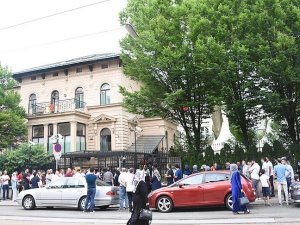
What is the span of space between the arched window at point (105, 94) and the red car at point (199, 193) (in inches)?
918

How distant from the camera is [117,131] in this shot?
36375 millimetres

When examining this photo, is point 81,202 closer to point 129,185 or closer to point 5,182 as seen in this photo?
point 129,185

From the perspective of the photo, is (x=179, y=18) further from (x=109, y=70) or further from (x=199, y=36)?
(x=109, y=70)

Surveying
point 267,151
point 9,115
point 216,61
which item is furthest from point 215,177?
point 9,115

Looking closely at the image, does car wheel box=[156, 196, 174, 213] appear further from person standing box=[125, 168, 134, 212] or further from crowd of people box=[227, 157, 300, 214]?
crowd of people box=[227, 157, 300, 214]

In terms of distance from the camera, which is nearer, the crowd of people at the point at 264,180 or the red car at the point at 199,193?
the crowd of people at the point at 264,180

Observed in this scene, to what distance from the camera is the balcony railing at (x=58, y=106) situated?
122ft

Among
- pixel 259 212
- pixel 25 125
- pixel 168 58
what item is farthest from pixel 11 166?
pixel 259 212

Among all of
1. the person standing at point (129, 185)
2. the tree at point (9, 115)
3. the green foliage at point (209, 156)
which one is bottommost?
the person standing at point (129, 185)

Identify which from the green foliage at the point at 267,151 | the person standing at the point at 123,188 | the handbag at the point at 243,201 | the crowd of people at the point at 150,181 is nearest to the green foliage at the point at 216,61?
the green foliage at the point at 267,151

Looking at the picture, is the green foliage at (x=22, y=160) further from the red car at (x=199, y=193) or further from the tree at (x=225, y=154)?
the red car at (x=199, y=193)

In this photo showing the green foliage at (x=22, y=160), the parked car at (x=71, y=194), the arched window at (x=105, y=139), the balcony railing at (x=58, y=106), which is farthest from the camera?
the balcony railing at (x=58, y=106)

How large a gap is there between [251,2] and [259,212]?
1411 cm

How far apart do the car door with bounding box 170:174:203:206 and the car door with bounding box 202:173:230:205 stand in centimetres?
22
